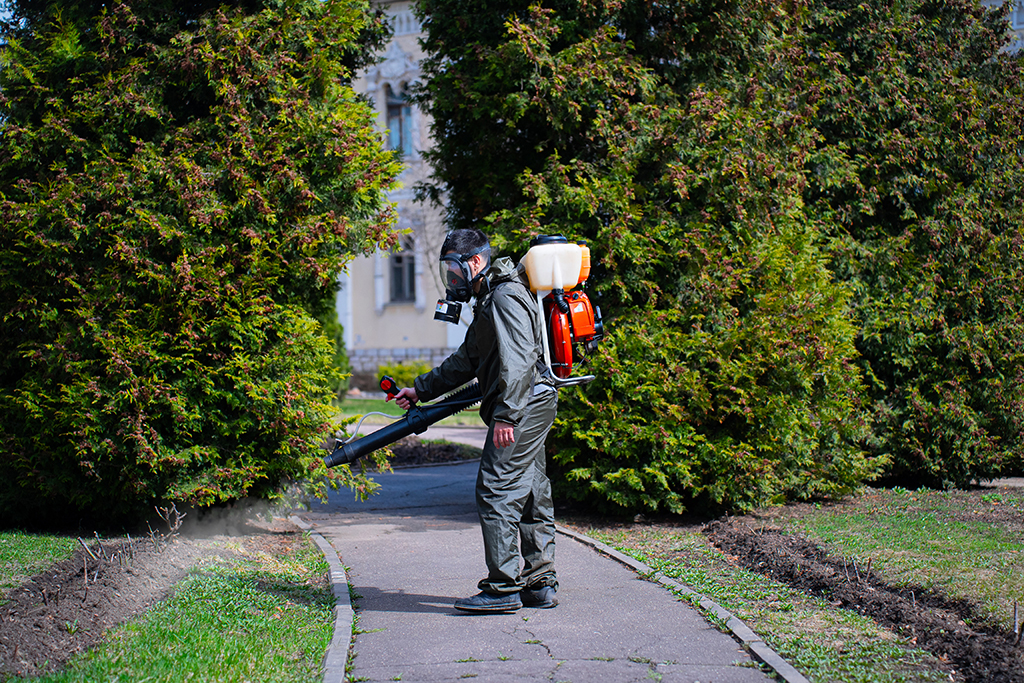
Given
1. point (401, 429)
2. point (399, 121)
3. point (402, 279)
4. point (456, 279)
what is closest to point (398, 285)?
point (402, 279)

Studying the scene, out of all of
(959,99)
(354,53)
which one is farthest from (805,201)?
(354,53)

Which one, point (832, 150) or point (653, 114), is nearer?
point (653, 114)

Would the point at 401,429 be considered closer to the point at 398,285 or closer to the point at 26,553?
the point at 26,553

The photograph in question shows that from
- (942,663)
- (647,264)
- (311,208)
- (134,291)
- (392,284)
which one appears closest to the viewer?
(942,663)

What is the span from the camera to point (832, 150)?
28.9ft

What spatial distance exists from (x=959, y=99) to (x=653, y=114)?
4142mm

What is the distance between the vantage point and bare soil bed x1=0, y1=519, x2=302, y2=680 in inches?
156

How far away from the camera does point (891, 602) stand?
476 cm

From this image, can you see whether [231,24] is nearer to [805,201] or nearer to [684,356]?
[684,356]

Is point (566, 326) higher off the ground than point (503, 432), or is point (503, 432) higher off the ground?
point (566, 326)

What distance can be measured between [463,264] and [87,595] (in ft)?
8.99

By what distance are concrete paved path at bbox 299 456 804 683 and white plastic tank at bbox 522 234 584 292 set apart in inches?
74.3

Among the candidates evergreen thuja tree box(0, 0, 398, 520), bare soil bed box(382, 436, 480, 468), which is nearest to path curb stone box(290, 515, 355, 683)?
evergreen thuja tree box(0, 0, 398, 520)

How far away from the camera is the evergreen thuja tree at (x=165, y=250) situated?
6379 mm
